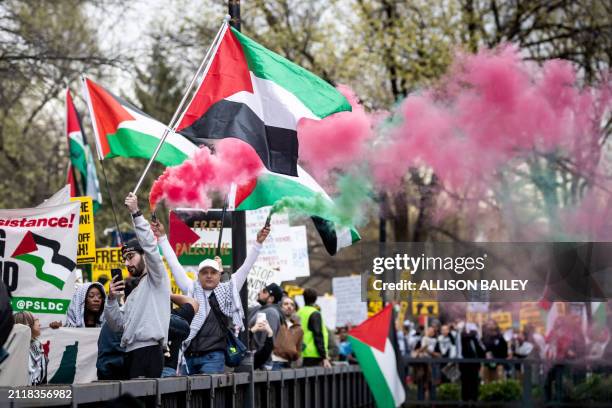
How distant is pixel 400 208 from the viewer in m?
32.3

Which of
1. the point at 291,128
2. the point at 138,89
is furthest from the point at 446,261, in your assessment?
the point at 138,89

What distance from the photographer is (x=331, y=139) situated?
60.8 feet

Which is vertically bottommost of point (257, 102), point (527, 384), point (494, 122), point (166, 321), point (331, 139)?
point (527, 384)

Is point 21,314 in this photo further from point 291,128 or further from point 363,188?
point 363,188

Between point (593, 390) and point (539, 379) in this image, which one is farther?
point (539, 379)

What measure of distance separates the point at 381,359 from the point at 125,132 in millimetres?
4250

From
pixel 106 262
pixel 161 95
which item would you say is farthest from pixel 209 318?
pixel 161 95

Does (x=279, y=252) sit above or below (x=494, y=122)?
below

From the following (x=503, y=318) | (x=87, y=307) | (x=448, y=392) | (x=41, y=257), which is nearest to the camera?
(x=41, y=257)

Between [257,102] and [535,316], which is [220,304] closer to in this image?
[257,102]

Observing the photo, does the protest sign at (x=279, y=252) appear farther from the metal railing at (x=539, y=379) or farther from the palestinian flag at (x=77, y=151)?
the metal railing at (x=539, y=379)

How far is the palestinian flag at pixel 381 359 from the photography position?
15023mm

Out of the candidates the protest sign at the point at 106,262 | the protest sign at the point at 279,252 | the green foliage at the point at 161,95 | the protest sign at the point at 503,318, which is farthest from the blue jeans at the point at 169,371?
the green foliage at the point at 161,95

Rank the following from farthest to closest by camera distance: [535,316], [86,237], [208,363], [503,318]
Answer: [503,318] < [535,316] < [86,237] < [208,363]
